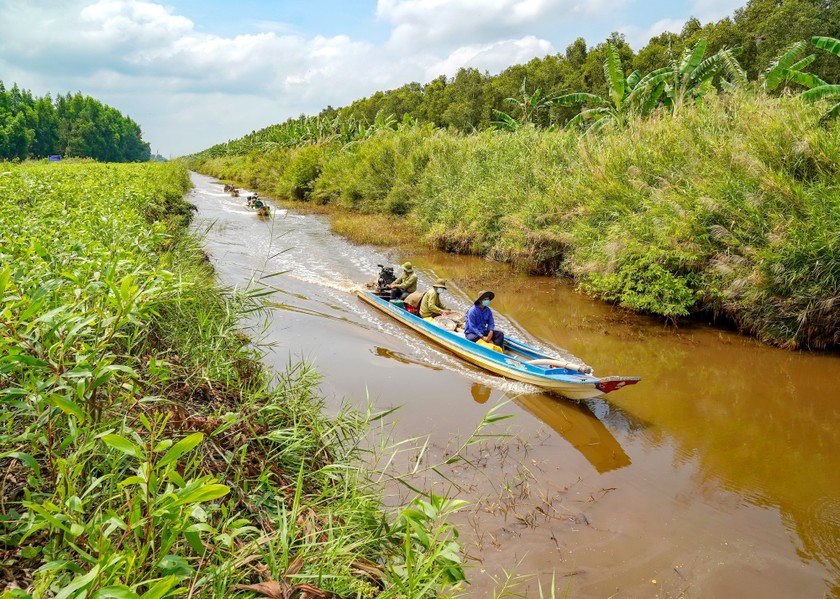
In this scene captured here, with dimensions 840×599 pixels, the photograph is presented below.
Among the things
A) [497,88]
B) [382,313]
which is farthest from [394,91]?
[382,313]

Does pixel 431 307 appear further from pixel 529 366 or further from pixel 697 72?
pixel 697 72

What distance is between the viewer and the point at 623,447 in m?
6.75

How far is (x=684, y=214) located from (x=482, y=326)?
514cm

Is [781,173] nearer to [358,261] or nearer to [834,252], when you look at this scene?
[834,252]

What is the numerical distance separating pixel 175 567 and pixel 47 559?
2.07ft

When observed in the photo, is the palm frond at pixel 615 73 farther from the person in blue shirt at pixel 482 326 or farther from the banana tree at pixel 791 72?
the person in blue shirt at pixel 482 326

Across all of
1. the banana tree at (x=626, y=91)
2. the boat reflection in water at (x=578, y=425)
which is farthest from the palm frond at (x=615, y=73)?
the boat reflection in water at (x=578, y=425)

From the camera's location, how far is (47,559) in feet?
6.94

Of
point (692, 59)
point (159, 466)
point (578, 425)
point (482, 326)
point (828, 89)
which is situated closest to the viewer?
point (159, 466)

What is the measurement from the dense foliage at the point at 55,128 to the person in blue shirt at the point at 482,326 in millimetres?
43543

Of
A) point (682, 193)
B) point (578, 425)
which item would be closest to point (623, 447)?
point (578, 425)

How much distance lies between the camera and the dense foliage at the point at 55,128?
50.9 metres

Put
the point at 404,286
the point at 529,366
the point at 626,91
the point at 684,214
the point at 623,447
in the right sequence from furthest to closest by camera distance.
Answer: the point at 626,91 → the point at 404,286 → the point at 684,214 → the point at 529,366 → the point at 623,447

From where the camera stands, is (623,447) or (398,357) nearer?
(623,447)
